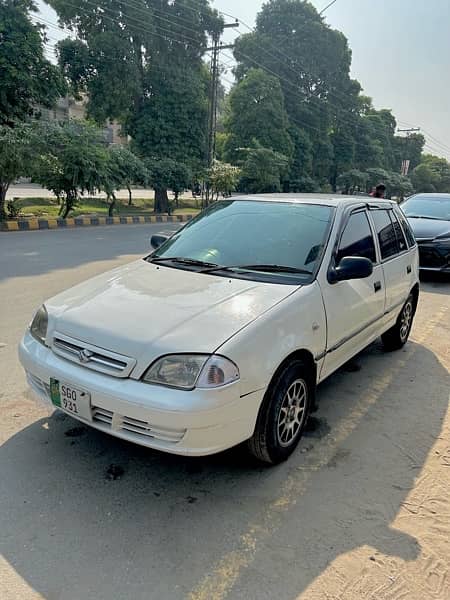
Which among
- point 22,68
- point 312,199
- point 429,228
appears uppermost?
point 22,68

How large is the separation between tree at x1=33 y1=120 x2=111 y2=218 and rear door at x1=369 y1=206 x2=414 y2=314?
11909 mm

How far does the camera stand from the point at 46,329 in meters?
2.76

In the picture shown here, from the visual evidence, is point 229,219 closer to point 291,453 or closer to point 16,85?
point 291,453

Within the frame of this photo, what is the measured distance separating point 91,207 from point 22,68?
8.92 meters

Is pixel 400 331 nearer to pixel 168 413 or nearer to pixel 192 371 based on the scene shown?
pixel 192 371

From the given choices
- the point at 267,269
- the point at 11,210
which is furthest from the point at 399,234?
the point at 11,210

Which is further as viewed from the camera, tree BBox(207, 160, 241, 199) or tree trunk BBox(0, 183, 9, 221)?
tree BBox(207, 160, 241, 199)

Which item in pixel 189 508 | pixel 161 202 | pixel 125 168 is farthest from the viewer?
pixel 161 202

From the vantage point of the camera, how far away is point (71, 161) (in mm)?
14398

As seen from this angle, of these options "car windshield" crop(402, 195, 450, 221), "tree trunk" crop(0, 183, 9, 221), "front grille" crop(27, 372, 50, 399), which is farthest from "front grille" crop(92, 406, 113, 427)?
"tree trunk" crop(0, 183, 9, 221)

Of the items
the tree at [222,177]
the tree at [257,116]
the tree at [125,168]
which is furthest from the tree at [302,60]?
the tree at [125,168]

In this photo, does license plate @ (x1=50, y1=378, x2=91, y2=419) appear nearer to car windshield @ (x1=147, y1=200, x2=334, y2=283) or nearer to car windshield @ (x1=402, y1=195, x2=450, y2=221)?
car windshield @ (x1=147, y1=200, x2=334, y2=283)

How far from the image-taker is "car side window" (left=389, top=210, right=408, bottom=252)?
451cm

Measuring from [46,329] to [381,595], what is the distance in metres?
2.20
